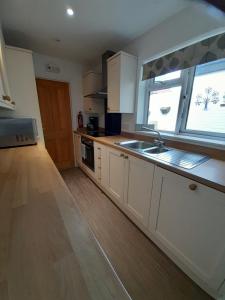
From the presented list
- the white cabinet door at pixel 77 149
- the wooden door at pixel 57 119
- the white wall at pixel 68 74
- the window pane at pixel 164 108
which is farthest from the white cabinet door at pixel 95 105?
the window pane at pixel 164 108

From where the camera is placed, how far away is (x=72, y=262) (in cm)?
38

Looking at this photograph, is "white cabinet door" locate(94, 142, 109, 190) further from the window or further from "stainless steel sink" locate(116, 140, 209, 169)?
the window

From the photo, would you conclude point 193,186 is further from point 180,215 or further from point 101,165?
point 101,165

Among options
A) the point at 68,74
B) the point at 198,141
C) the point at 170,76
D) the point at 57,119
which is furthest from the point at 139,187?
the point at 68,74

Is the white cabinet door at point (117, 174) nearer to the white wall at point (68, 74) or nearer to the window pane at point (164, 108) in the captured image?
the window pane at point (164, 108)

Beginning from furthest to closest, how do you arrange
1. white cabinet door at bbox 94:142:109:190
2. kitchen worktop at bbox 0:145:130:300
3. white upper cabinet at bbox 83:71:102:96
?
white upper cabinet at bbox 83:71:102:96
white cabinet door at bbox 94:142:109:190
kitchen worktop at bbox 0:145:130:300

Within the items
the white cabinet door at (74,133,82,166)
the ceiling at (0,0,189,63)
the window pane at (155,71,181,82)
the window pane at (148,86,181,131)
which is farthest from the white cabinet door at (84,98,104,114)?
the window pane at (155,71,181,82)

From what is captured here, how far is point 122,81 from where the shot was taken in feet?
6.38

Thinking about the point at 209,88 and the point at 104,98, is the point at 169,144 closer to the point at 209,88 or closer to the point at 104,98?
the point at 209,88

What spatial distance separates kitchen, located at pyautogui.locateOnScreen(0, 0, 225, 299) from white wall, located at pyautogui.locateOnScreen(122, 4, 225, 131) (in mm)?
10

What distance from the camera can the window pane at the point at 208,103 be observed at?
1.34 meters

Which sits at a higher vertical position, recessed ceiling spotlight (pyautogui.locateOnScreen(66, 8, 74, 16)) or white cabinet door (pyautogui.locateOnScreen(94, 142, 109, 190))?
recessed ceiling spotlight (pyautogui.locateOnScreen(66, 8, 74, 16))

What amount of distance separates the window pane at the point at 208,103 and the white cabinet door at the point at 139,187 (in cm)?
82

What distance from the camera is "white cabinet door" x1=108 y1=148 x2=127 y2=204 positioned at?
5.54 feet
